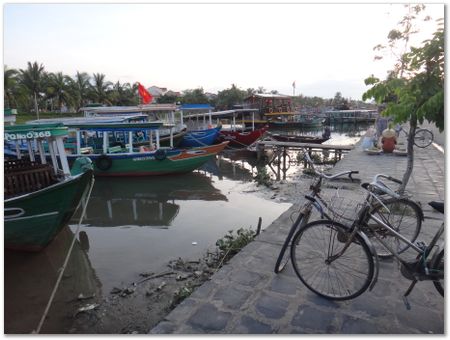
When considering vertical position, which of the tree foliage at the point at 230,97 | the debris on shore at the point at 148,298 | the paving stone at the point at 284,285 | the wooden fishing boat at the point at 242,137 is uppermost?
the tree foliage at the point at 230,97

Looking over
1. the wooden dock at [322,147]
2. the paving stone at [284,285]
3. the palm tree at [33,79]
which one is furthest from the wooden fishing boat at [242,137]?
the palm tree at [33,79]

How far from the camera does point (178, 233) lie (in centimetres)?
723

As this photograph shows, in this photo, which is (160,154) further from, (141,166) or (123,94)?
(123,94)

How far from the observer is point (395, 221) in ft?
12.6

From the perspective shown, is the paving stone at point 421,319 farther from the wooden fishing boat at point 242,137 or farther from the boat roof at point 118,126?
the wooden fishing boat at point 242,137

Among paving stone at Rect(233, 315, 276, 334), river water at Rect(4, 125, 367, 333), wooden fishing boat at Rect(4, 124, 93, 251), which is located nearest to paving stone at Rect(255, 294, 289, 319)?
paving stone at Rect(233, 315, 276, 334)

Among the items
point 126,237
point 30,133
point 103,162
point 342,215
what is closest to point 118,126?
point 103,162

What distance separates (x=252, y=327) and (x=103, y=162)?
1107 cm

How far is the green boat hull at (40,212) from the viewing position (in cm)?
548

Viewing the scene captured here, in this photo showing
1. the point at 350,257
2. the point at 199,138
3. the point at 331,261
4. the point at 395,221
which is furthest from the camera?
the point at 199,138

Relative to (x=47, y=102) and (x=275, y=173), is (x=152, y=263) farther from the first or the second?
(x=47, y=102)

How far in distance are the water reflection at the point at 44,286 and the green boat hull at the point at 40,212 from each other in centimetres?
30

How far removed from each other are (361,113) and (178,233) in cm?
5340

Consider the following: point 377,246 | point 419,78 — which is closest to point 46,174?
point 377,246
